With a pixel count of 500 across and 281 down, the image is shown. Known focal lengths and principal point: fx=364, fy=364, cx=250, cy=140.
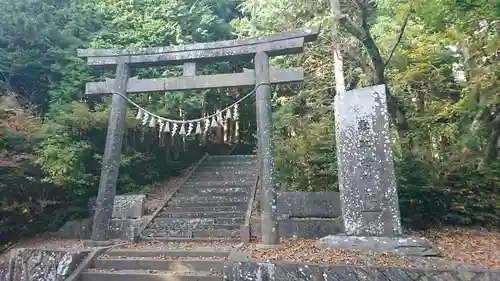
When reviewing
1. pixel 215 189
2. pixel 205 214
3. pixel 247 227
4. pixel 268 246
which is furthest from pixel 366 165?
pixel 215 189

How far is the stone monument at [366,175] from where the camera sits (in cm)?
604

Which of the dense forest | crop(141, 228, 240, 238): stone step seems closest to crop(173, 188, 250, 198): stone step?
the dense forest

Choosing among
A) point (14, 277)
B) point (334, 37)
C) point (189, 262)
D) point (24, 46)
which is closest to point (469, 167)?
point (334, 37)

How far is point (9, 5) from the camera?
36.3 ft

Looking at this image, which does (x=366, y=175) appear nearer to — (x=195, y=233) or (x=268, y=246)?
(x=268, y=246)

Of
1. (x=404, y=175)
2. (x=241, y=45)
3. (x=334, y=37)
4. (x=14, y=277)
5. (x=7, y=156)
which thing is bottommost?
(x=14, y=277)

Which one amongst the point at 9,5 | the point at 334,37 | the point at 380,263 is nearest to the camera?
the point at 380,263

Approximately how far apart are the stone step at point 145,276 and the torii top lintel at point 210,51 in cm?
451

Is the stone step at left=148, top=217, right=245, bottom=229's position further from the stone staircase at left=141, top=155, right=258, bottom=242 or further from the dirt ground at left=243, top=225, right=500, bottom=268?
the dirt ground at left=243, top=225, right=500, bottom=268

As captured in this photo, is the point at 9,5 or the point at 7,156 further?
the point at 9,5

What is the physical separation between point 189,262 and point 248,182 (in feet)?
17.1

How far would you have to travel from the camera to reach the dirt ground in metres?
5.16

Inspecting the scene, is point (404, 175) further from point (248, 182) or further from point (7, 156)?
point (7, 156)

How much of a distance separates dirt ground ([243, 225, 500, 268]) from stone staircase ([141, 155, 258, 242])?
1.38 m
